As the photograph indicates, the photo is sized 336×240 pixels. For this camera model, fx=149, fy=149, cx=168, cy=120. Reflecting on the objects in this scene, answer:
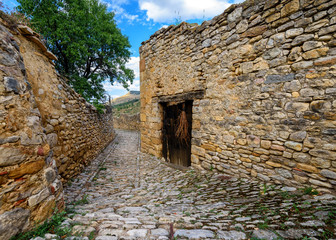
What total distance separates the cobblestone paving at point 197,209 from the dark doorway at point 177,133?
916 mm

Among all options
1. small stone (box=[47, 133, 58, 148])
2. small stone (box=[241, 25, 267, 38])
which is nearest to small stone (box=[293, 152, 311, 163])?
small stone (box=[241, 25, 267, 38])

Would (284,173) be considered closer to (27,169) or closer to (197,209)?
(197,209)

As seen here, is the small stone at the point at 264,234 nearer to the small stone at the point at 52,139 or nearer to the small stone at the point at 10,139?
the small stone at the point at 10,139

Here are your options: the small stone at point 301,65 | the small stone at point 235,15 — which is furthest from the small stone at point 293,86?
the small stone at point 235,15

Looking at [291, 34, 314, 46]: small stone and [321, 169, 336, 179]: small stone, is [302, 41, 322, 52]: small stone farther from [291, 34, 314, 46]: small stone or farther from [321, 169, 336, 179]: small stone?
[321, 169, 336, 179]: small stone

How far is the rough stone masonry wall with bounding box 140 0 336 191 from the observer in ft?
7.40

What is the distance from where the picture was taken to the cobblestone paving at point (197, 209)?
1566 mm

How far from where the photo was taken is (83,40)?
8.33m

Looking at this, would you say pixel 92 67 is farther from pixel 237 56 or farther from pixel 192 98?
pixel 237 56

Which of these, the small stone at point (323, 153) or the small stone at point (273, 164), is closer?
the small stone at point (323, 153)

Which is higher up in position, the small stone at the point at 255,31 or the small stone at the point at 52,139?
the small stone at the point at 255,31

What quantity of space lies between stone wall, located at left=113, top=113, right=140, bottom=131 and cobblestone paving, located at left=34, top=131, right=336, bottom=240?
39.6 ft

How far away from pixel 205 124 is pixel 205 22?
2667 millimetres

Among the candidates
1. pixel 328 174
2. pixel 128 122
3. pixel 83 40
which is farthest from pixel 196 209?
pixel 128 122
